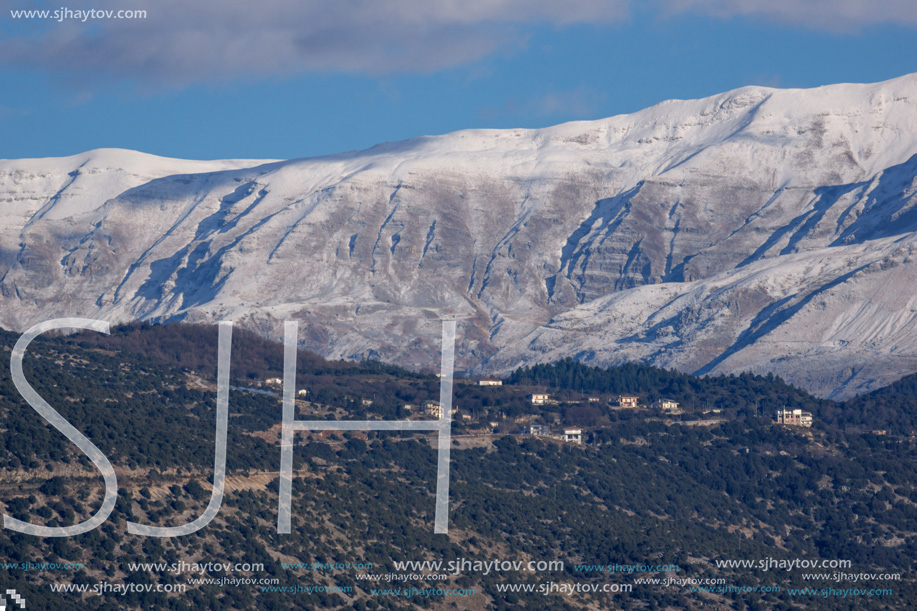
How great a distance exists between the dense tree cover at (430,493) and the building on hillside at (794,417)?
3628 mm

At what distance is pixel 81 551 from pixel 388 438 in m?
72.3

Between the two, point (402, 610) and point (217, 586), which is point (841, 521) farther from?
point (217, 586)

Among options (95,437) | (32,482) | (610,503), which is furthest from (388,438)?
(32,482)

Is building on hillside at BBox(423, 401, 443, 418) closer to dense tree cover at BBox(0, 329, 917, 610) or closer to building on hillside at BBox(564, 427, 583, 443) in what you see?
dense tree cover at BBox(0, 329, 917, 610)

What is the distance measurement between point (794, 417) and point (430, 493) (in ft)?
224

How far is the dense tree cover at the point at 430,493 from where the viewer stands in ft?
308

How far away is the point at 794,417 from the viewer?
191 m

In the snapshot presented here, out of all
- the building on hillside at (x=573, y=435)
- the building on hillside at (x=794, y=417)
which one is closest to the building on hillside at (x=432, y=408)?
the building on hillside at (x=573, y=435)

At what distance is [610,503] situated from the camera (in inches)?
5915

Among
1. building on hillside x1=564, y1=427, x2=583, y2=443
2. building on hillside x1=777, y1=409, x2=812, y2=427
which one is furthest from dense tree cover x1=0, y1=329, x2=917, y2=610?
building on hillside x1=777, y1=409, x2=812, y2=427

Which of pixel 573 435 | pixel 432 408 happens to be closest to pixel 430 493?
pixel 573 435

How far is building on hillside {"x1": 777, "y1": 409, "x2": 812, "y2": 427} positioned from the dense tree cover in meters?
3.63

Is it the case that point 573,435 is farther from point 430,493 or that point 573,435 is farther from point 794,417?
point 430,493

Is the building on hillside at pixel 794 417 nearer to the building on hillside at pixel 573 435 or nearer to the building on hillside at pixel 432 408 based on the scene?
the building on hillside at pixel 573 435
